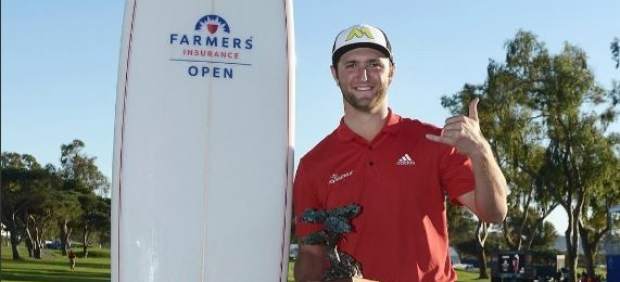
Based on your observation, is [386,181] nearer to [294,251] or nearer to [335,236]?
[335,236]

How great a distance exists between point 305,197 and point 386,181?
452 millimetres

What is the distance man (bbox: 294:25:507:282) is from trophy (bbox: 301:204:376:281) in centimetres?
5

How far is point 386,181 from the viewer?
10.7ft

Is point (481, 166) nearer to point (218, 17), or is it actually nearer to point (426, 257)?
point (426, 257)

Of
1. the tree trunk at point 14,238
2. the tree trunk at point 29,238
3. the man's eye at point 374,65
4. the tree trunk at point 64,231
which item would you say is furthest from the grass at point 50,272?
the man's eye at point 374,65

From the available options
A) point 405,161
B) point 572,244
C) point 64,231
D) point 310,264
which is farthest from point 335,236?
point 64,231

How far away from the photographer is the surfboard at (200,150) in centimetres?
464

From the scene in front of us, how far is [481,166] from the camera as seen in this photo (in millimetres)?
2971

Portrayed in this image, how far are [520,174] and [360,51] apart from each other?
36.4 m

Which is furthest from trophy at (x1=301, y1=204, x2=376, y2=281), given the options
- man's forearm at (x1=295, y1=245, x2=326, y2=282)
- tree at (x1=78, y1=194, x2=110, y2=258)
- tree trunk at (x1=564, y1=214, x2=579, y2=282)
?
tree at (x1=78, y1=194, x2=110, y2=258)

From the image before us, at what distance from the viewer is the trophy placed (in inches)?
122

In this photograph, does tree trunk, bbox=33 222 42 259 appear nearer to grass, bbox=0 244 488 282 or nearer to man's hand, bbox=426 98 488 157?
grass, bbox=0 244 488 282

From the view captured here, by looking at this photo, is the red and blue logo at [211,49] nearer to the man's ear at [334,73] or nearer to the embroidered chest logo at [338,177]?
the man's ear at [334,73]

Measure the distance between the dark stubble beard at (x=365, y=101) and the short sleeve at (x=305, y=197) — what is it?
39 cm
